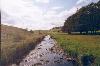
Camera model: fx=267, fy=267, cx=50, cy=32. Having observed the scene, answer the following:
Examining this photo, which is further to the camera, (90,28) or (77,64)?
(90,28)

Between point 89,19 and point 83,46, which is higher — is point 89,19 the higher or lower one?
the higher one

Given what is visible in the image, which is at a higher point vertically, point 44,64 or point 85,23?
point 85,23

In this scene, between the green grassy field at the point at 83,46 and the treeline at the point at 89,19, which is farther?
the treeline at the point at 89,19

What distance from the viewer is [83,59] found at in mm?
29609

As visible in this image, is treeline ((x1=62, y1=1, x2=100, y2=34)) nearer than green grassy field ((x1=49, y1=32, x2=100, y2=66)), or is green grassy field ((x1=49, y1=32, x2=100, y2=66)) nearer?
green grassy field ((x1=49, y1=32, x2=100, y2=66))

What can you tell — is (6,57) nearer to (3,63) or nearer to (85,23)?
(3,63)

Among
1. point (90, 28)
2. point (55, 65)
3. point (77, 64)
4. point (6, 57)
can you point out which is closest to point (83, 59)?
point (77, 64)

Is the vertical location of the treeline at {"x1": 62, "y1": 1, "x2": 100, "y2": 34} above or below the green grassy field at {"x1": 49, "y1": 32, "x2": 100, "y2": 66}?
above

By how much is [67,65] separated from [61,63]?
5.73ft

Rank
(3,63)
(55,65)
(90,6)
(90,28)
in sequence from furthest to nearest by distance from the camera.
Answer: (90,6) → (90,28) → (55,65) → (3,63)

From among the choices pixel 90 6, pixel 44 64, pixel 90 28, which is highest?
pixel 90 6

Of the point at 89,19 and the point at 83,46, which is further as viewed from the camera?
the point at 89,19

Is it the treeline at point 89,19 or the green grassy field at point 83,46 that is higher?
the treeline at point 89,19

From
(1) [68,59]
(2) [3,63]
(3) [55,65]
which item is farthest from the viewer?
(1) [68,59]
